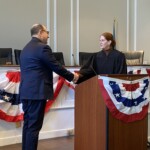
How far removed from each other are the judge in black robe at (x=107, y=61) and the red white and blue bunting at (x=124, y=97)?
1.08ft

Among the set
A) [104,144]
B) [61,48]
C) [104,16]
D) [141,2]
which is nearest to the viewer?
[104,144]

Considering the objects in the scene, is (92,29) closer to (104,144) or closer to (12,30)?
(12,30)

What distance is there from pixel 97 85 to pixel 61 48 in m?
3.99

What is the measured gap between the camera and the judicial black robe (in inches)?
107

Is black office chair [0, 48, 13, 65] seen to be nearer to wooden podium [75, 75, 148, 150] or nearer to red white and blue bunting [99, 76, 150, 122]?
wooden podium [75, 75, 148, 150]

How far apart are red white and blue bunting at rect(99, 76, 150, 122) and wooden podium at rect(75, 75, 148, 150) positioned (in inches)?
1.7

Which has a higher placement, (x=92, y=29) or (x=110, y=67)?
(x=92, y=29)

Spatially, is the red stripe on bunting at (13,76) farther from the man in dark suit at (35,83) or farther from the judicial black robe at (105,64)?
the judicial black robe at (105,64)

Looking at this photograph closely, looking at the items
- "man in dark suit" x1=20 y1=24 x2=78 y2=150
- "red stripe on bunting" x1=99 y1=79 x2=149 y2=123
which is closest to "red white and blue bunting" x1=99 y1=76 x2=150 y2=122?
"red stripe on bunting" x1=99 y1=79 x2=149 y2=123

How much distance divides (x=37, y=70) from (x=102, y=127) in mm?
829

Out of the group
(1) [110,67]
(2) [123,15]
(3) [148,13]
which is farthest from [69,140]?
(3) [148,13]

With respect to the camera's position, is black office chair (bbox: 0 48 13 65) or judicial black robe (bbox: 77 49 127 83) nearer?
judicial black robe (bbox: 77 49 127 83)

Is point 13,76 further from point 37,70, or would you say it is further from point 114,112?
point 114,112

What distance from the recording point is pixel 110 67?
2.73 meters
